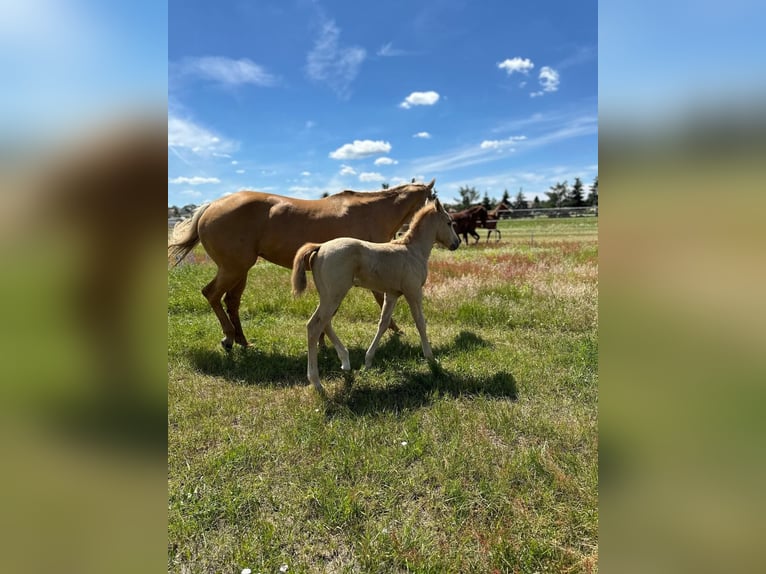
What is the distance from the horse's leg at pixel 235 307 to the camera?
18.3ft

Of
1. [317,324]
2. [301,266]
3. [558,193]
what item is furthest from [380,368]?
[558,193]

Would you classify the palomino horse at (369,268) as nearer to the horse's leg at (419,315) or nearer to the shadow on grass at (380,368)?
the horse's leg at (419,315)

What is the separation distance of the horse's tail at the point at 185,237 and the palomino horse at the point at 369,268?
195cm

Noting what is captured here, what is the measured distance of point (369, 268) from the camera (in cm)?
421

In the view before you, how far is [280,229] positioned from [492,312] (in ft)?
11.6

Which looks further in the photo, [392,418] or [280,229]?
[280,229]

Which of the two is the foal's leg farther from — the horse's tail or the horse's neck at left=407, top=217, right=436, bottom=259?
the horse's tail
